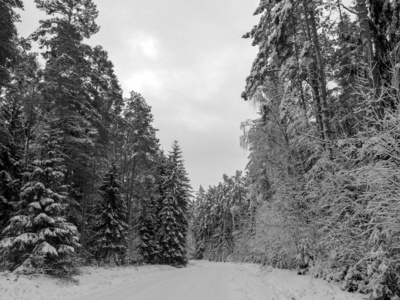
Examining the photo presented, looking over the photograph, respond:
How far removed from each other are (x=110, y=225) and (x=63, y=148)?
11841 mm

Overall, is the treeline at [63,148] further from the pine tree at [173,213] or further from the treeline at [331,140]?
the treeline at [331,140]

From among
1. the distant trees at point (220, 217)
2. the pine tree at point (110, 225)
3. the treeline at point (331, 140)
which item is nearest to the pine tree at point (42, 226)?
the treeline at point (331, 140)

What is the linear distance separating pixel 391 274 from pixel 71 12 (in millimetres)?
19950

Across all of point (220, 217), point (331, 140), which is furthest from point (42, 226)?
point (220, 217)

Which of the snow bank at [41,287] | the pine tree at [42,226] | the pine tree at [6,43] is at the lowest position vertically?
the snow bank at [41,287]

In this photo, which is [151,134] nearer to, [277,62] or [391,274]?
[277,62]

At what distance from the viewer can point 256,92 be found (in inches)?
698

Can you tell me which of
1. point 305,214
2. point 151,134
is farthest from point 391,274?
point 151,134

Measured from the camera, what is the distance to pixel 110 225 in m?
26.2

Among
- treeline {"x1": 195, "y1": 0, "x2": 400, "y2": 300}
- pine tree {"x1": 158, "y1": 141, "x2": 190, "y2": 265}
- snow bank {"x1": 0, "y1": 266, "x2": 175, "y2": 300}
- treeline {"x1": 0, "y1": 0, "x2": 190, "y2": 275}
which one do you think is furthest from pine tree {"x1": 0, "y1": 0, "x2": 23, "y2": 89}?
pine tree {"x1": 158, "y1": 141, "x2": 190, "y2": 265}

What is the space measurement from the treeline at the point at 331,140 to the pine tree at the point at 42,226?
9805 millimetres

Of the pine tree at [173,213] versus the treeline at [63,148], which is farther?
the pine tree at [173,213]

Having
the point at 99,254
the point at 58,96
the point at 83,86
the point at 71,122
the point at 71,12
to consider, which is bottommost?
the point at 99,254

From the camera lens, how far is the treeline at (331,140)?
5.87m
